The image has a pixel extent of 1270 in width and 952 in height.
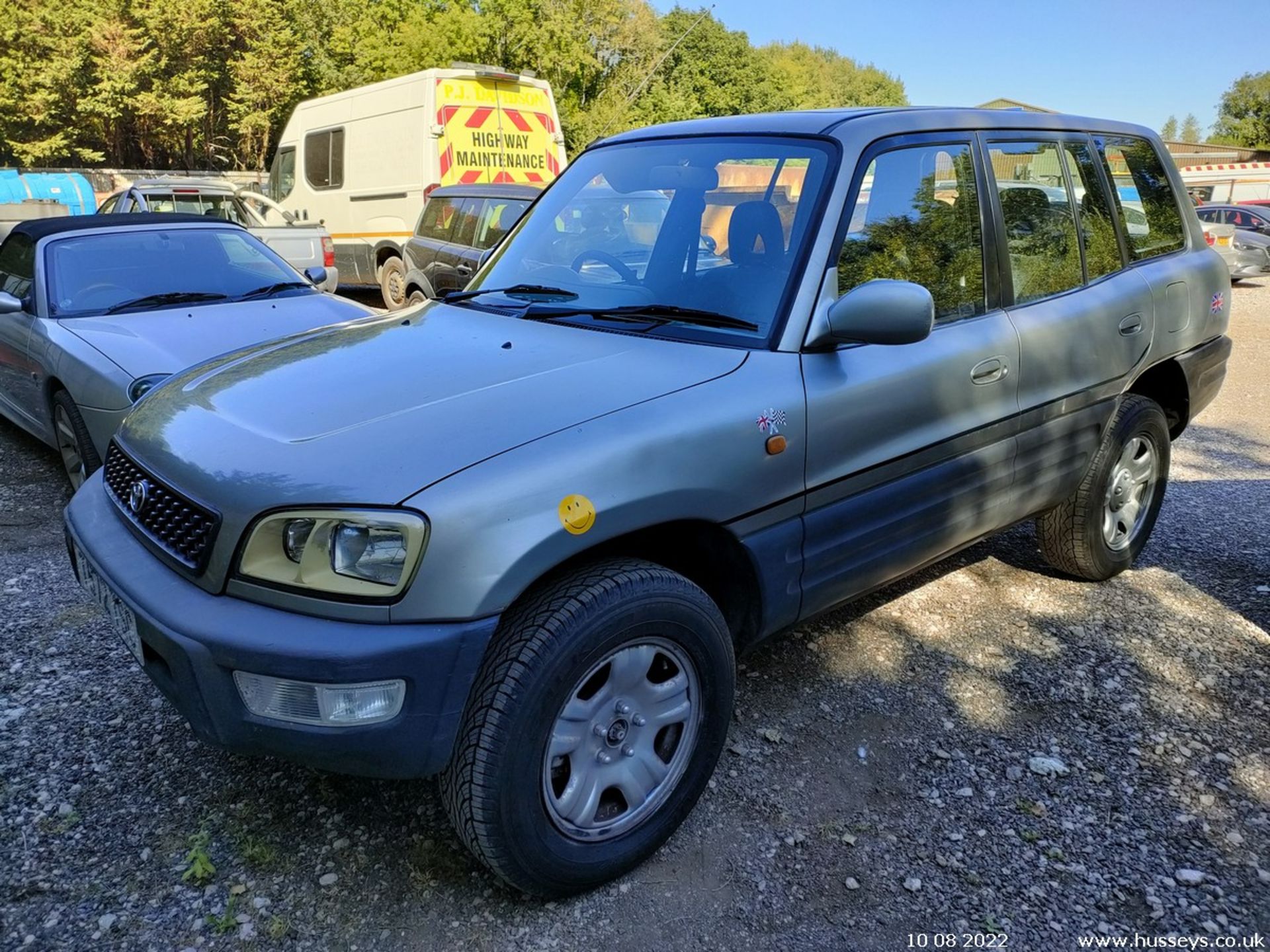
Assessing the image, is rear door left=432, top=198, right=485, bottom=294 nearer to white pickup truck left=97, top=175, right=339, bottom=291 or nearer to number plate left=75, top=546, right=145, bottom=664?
white pickup truck left=97, top=175, right=339, bottom=291

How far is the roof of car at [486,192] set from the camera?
9414 millimetres

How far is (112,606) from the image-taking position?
243 centimetres

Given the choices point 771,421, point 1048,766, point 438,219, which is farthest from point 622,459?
point 438,219

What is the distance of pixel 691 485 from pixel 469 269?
730cm

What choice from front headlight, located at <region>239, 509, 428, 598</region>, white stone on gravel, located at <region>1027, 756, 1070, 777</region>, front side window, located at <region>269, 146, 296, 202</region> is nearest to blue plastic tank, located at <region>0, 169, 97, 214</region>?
front side window, located at <region>269, 146, 296, 202</region>

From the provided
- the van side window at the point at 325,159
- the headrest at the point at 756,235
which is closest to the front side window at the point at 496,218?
the van side window at the point at 325,159

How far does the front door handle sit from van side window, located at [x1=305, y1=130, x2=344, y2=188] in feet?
38.6

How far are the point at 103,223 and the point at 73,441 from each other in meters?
1.72

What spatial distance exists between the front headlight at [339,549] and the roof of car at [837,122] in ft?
5.99

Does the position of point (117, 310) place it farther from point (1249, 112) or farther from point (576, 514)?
point (1249, 112)

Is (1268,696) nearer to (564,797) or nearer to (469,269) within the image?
(564,797)

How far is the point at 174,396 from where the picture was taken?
111 inches

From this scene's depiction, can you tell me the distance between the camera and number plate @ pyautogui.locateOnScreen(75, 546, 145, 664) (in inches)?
90.7

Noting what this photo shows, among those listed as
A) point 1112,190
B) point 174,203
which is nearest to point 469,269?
point 174,203
